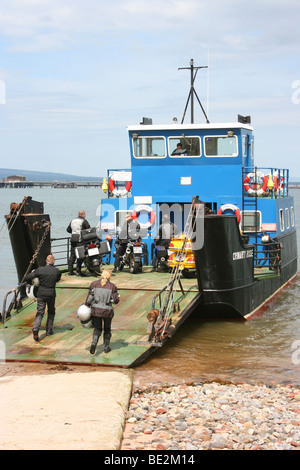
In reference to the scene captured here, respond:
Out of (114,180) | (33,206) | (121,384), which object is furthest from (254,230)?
(121,384)

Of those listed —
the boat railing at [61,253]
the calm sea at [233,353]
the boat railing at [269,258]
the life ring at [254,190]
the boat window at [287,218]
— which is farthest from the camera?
the boat window at [287,218]

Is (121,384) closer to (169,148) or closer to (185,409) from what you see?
(185,409)

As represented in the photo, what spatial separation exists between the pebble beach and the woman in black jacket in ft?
4.56

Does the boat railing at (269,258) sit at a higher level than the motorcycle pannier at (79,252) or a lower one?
lower

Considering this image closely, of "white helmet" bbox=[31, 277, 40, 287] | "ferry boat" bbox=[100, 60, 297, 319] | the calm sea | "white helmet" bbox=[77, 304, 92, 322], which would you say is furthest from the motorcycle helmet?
"ferry boat" bbox=[100, 60, 297, 319]

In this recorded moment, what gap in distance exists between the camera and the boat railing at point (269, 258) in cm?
1727

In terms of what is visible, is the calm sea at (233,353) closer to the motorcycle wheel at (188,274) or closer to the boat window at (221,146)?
the motorcycle wheel at (188,274)

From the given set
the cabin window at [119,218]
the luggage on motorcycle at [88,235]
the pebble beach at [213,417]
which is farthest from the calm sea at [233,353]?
the cabin window at [119,218]

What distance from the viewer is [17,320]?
42.7 feet

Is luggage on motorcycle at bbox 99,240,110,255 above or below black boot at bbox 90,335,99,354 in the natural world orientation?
above

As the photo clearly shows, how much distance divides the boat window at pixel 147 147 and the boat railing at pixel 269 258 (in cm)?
393

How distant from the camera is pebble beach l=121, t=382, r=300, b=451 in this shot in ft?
25.3

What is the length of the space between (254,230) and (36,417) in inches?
425

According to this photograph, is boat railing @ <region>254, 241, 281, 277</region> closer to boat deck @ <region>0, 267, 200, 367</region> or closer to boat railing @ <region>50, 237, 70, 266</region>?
boat deck @ <region>0, 267, 200, 367</region>
